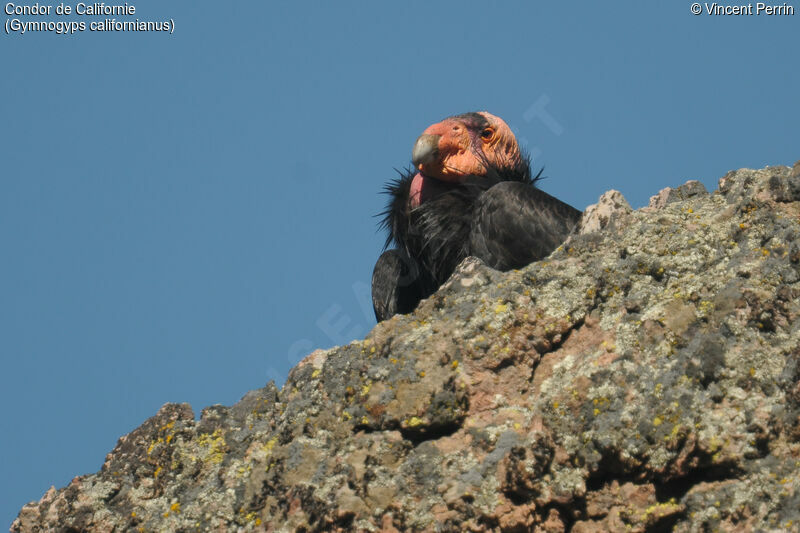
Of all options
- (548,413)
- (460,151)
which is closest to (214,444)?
(548,413)

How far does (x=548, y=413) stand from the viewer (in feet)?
13.6

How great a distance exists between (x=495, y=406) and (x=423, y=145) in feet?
12.8

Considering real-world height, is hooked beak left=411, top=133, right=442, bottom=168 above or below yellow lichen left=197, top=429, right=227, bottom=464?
above

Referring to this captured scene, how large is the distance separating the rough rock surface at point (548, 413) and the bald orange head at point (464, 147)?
2.77 metres

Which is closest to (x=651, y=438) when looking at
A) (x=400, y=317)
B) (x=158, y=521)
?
(x=400, y=317)

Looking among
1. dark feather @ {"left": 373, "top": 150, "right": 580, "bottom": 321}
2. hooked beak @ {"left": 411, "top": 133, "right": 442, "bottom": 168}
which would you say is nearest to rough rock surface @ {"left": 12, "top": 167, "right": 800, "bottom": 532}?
dark feather @ {"left": 373, "top": 150, "right": 580, "bottom": 321}

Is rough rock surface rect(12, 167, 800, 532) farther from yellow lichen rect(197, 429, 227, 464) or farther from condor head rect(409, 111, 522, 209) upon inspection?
condor head rect(409, 111, 522, 209)

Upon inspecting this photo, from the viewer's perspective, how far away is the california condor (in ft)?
24.9

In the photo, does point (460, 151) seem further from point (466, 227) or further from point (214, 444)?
point (214, 444)

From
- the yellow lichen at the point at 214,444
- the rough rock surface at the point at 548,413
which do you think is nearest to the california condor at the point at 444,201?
the rough rock surface at the point at 548,413

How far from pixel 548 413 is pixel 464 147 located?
4.51m

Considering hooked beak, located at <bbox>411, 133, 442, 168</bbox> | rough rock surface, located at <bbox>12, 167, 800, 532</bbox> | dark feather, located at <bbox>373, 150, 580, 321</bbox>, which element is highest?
hooked beak, located at <bbox>411, 133, 442, 168</bbox>

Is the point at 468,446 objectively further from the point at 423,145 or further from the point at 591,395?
the point at 423,145

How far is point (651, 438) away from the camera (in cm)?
391
